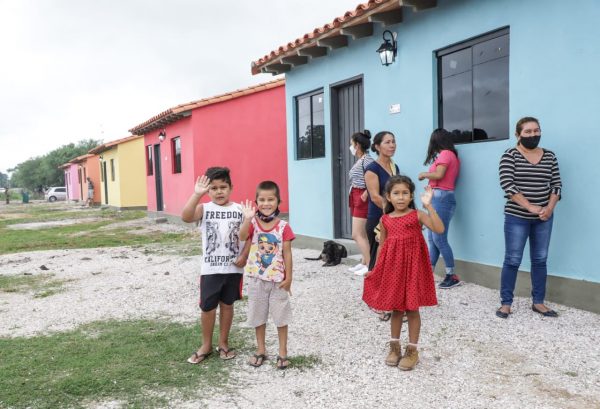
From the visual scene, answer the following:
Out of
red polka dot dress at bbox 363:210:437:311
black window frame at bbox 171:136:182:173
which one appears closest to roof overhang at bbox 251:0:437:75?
red polka dot dress at bbox 363:210:437:311

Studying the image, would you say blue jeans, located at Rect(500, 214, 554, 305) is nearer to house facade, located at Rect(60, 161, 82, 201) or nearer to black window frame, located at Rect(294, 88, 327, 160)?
black window frame, located at Rect(294, 88, 327, 160)

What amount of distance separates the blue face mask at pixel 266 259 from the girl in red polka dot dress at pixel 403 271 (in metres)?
0.72

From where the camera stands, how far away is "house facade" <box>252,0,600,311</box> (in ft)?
14.8

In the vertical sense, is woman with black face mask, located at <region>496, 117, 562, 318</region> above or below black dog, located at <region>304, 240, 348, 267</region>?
above

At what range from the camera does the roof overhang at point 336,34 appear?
238 inches

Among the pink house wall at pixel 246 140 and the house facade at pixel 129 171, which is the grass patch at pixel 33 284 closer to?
the pink house wall at pixel 246 140

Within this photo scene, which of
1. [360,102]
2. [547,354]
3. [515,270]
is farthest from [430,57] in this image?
[547,354]

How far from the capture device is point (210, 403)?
2.97 m

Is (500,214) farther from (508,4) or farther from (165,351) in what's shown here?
(165,351)

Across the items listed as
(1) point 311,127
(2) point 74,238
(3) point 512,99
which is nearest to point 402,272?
(3) point 512,99

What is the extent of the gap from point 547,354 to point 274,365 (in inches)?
78.5

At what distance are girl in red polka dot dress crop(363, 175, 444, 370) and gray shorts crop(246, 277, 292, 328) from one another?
0.61 meters

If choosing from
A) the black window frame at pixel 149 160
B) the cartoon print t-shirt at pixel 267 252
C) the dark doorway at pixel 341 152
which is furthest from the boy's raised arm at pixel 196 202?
the black window frame at pixel 149 160

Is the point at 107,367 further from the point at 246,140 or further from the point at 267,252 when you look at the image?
the point at 246,140
